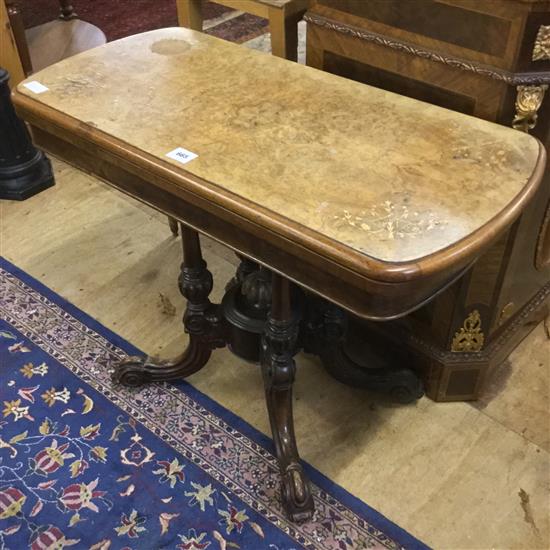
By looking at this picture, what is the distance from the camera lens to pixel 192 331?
5.05 feet

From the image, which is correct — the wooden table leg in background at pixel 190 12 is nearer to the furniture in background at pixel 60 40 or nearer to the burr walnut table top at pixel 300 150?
the burr walnut table top at pixel 300 150

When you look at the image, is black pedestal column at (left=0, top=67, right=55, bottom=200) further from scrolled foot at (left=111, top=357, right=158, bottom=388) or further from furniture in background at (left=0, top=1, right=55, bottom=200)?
scrolled foot at (left=111, top=357, right=158, bottom=388)

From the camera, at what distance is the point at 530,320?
1.77 meters

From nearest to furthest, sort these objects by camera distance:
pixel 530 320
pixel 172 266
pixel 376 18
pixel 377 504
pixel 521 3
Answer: pixel 521 3
pixel 376 18
pixel 377 504
pixel 530 320
pixel 172 266

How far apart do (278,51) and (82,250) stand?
917 mm

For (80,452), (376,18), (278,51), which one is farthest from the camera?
(278,51)

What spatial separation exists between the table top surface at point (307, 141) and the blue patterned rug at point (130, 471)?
73 cm

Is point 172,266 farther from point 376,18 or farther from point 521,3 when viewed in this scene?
point 521,3

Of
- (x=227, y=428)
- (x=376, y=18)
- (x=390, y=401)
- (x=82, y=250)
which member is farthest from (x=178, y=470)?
(x=376, y=18)

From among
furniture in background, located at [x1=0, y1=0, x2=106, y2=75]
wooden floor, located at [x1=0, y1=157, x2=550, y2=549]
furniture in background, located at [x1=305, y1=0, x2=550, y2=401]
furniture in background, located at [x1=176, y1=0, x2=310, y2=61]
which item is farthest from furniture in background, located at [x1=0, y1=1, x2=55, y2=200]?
furniture in background, located at [x1=305, y1=0, x2=550, y2=401]

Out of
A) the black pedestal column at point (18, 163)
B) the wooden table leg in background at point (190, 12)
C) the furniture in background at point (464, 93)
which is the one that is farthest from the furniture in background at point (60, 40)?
the furniture in background at point (464, 93)

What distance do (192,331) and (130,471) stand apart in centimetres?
34

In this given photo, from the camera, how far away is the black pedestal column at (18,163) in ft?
7.29

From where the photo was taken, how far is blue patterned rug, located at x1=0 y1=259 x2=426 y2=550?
1.37m
